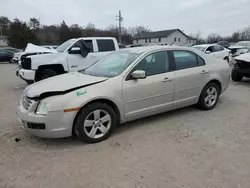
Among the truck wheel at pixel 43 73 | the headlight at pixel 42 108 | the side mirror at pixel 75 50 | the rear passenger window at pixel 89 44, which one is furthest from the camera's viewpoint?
the rear passenger window at pixel 89 44

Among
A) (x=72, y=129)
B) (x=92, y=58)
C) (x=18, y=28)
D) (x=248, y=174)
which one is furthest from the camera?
(x=18, y=28)

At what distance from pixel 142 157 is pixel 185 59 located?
99.7 inches

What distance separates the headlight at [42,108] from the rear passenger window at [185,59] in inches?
107

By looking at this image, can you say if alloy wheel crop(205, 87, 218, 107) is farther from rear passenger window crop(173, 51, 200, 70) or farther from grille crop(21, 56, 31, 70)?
grille crop(21, 56, 31, 70)

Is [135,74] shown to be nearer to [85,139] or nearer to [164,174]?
[85,139]

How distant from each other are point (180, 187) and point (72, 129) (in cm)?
184

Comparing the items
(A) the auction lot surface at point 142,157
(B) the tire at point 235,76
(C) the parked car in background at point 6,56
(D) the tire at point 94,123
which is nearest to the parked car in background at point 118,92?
(D) the tire at point 94,123

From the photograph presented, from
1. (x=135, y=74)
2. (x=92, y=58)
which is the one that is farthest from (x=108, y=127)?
(x=92, y=58)

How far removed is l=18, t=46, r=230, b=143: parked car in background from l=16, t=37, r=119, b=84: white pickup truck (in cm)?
353

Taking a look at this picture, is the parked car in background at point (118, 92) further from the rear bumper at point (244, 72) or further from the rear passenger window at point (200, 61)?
the rear bumper at point (244, 72)

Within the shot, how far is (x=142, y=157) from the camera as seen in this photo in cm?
313

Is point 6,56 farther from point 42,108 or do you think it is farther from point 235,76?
point 42,108

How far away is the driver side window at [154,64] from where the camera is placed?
407 cm

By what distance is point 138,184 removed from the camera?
2.55 m
